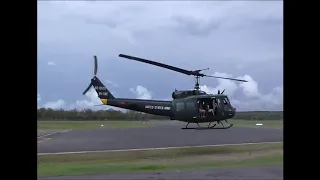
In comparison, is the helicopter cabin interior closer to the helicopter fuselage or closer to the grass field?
the helicopter fuselage

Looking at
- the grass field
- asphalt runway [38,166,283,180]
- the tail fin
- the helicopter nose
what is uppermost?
the tail fin

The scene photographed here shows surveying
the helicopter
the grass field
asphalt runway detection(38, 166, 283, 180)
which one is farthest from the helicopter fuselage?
asphalt runway detection(38, 166, 283, 180)

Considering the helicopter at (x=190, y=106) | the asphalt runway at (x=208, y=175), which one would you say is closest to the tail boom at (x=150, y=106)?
the helicopter at (x=190, y=106)

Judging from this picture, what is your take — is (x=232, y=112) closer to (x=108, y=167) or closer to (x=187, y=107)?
(x=187, y=107)

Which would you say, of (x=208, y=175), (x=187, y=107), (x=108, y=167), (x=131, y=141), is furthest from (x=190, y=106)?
(x=208, y=175)

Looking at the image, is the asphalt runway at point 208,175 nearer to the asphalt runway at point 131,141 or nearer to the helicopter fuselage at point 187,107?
the asphalt runway at point 131,141

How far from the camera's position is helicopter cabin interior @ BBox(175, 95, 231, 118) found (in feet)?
43.0

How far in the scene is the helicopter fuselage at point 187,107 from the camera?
1314 centimetres

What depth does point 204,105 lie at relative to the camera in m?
13.2

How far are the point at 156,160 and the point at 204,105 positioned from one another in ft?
21.3

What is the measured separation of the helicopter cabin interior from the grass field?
418 cm
